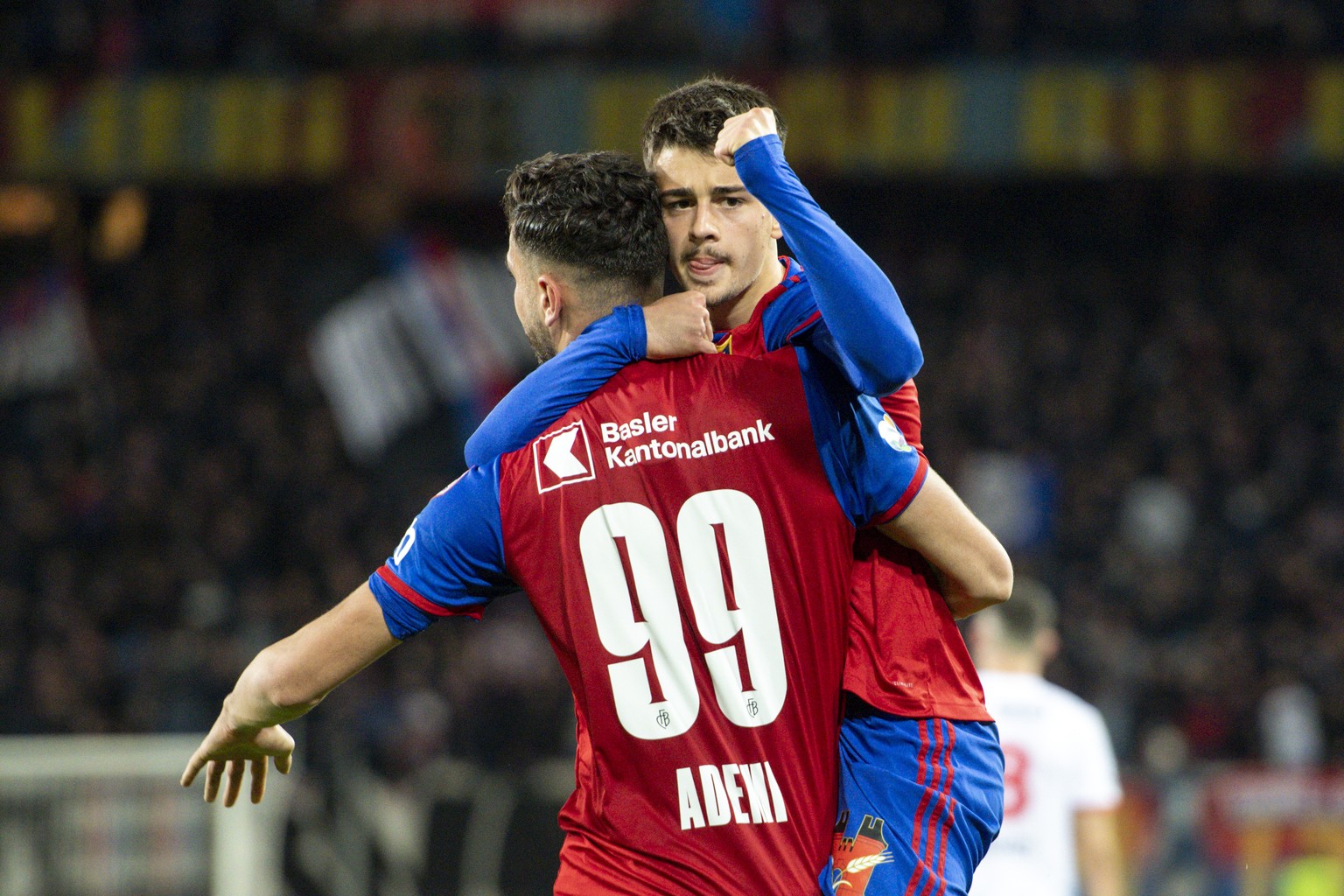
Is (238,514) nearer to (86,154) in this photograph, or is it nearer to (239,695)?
(86,154)

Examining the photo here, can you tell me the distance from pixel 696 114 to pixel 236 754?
1.29 meters

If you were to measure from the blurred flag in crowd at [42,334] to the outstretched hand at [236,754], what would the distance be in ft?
45.9

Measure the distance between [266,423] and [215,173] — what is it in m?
2.99

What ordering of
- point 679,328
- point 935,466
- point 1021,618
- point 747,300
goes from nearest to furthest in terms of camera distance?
point 679,328
point 747,300
point 1021,618
point 935,466

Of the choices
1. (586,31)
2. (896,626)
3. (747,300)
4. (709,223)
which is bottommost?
(896,626)

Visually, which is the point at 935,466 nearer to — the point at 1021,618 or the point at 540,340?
the point at 1021,618

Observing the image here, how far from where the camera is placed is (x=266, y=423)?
47.5ft

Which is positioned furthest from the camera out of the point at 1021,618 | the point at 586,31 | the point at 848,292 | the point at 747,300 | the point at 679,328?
the point at 586,31

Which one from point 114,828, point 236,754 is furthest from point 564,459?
point 114,828

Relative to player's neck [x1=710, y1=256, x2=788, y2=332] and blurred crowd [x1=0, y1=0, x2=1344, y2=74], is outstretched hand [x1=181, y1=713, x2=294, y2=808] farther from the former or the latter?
blurred crowd [x1=0, y1=0, x2=1344, y2=74]

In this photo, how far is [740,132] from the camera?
7.50ft

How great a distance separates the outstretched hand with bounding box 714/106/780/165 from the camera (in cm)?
228

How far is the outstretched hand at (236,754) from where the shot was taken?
249 cm

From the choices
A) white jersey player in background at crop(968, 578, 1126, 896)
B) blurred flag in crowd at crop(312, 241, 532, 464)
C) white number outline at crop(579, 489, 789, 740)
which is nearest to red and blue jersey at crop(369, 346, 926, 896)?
white number outline at crop(579, 489, 789, 740)
